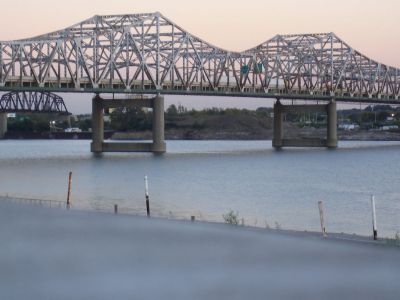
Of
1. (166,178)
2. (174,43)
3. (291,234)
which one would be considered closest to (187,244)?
(291,234)

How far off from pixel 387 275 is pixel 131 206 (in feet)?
81.3

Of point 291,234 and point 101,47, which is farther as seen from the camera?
point 101,47

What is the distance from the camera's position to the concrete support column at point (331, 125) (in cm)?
13925

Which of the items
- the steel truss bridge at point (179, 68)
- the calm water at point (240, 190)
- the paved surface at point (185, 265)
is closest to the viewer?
the paved surface at point (185, 265)

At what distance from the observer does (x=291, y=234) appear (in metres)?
19.8

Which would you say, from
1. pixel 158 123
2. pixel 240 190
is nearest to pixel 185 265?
pixel 240 190

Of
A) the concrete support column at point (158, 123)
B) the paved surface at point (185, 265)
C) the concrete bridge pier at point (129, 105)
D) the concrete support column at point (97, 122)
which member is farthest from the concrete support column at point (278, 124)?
the paved surface at point (185, 265)

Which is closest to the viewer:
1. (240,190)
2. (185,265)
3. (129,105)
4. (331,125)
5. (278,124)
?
(185,265)

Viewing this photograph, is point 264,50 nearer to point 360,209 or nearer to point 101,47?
point 101,47

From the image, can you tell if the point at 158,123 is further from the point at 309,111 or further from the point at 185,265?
the point at 185,265

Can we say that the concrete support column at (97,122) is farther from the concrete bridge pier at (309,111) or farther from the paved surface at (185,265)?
the paved surface at (185,265)

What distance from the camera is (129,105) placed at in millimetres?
107188

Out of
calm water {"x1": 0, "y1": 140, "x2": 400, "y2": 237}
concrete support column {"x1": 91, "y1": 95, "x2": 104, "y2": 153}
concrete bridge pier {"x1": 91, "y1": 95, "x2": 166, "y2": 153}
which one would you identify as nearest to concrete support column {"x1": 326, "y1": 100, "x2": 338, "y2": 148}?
concrete bridge pier {"x1": 91, "y1": 95, "x2": 166, "y2": 153}

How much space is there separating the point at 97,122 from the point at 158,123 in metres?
10.1
